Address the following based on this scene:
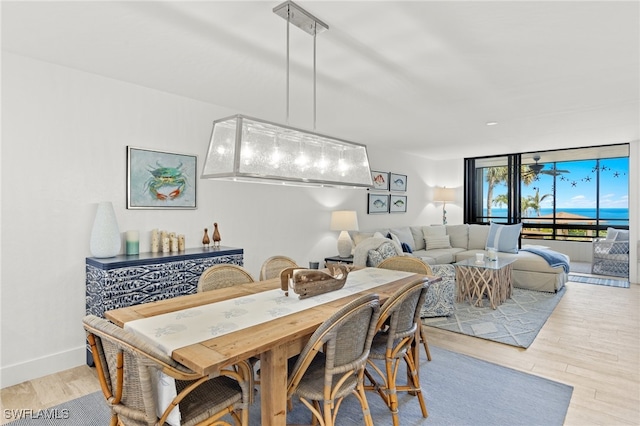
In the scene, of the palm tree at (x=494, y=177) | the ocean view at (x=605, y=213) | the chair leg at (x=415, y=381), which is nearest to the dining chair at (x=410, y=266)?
the chair leg at (x=415, y=381)

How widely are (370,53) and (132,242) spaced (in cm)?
254

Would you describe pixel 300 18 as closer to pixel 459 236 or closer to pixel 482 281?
pixel 482 281

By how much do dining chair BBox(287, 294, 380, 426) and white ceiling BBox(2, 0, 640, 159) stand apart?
5.37ft

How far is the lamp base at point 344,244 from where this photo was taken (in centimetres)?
552

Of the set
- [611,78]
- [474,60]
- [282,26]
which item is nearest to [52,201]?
[282,26]

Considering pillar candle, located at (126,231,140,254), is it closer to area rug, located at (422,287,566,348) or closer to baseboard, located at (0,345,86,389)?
baseboard, located at (0,345,86,389)

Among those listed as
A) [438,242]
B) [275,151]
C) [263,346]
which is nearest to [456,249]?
[438,242]

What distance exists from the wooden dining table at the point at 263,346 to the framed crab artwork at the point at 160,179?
1.61m

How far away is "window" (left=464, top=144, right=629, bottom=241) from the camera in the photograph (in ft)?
26.3

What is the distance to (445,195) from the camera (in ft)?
27.0

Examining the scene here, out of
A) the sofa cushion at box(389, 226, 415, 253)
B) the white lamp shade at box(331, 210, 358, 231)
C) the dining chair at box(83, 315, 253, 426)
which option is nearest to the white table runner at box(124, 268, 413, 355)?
the dining chair at box(83, 315, 253, 426)

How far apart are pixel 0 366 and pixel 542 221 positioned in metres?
10.3

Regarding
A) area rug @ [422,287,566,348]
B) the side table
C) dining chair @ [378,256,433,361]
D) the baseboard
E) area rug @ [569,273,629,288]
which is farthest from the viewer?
area rug @ [569,273,629,288]

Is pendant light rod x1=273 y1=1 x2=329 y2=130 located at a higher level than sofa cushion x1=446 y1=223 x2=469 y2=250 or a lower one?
higher
